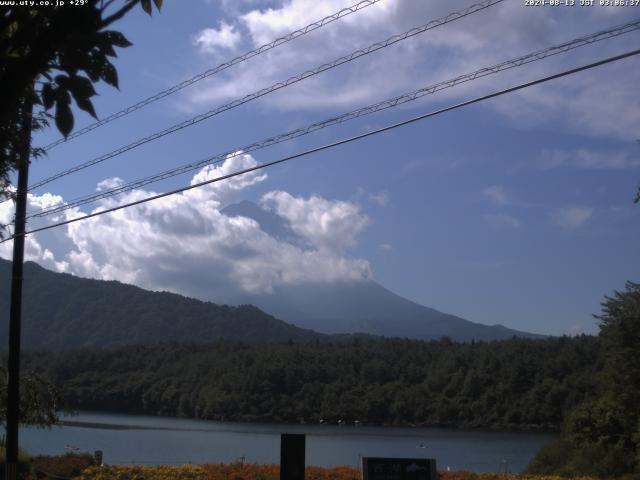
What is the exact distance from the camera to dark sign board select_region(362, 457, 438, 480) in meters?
11.1

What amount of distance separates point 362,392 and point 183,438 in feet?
91.2

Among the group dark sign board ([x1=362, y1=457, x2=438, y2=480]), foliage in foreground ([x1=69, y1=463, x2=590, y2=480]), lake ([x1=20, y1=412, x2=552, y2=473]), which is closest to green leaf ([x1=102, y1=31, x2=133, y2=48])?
dark sign board ([x1=362, y1=457, x2=438, y2=480])

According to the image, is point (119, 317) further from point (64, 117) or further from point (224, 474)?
point (64, 117)

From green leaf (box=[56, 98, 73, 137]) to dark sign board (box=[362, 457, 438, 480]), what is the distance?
26.1 feet

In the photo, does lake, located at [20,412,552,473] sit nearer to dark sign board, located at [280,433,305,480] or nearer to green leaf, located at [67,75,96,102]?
dark sign board, located at [280,433,305,480]

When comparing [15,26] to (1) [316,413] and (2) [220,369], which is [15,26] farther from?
(2) [220,369]

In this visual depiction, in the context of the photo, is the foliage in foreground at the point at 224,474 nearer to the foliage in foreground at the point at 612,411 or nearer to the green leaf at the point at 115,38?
the foliage in foreground at the point at 612,411

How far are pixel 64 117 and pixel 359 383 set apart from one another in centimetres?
6676

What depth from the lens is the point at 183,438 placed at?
139 feet

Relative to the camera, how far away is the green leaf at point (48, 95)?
164 inches

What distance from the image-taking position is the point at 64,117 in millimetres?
4145

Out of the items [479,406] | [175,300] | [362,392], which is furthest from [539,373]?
[175,300]

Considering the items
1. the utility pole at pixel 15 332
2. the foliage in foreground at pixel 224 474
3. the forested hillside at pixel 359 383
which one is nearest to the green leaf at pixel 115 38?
the utility pole at pixel 15 332

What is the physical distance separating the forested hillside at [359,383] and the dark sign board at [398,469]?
151 feet
